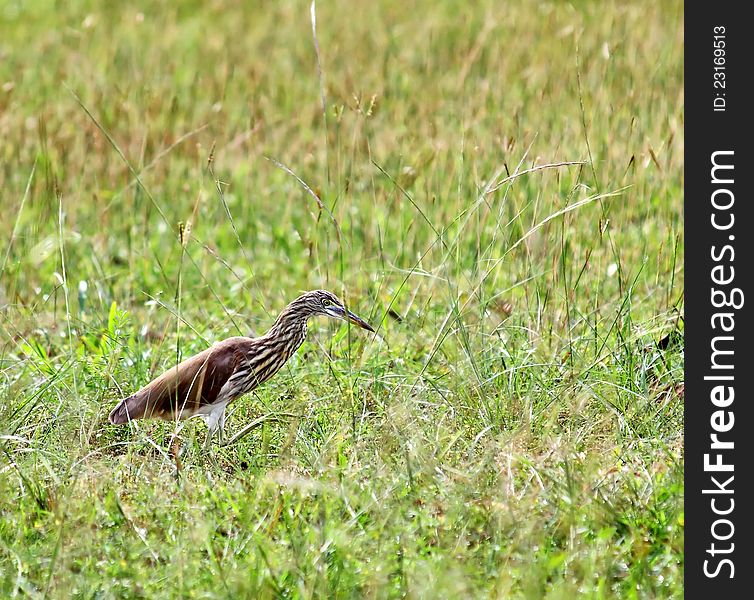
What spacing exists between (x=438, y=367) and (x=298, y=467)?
93 cm

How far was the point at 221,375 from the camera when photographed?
4602 millimetres

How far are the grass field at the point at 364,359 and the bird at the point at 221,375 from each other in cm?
11

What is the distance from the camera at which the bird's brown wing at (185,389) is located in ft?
14.9

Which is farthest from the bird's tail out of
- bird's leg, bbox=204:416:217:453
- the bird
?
bird's leg, bbox=204:416:217:453

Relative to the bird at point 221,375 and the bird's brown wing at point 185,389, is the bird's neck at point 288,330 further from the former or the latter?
the bird's brown wing at point 185,389

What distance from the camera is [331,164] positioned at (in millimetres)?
7746

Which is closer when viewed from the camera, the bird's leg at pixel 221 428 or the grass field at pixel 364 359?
the grass field at pixel 364 359

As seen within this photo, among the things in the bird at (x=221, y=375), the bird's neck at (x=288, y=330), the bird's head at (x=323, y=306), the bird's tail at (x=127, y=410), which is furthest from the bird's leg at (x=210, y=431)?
the bird's head at (x=323, y=306)

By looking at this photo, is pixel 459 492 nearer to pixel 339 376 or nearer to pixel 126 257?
pixel 339 376

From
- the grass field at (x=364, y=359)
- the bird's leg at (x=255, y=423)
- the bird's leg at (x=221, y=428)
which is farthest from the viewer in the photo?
the bird's leg at (x=221, y=428)

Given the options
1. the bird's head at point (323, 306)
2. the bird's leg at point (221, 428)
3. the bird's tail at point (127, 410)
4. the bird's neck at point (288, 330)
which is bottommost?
the bird's leg at point (221, 428)

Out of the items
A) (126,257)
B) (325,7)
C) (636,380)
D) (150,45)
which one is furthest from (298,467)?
(325,7)
